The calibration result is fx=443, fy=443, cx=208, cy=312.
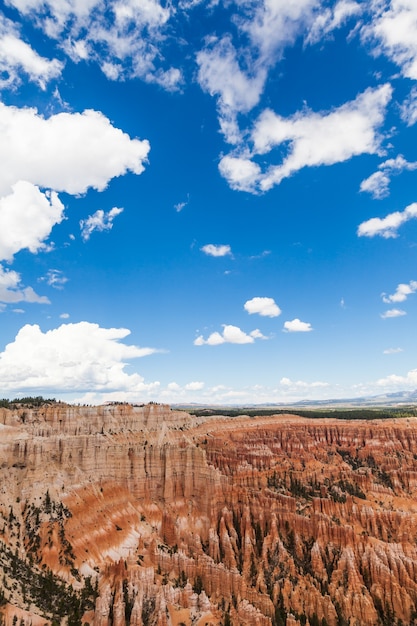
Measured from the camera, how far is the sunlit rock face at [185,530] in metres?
48.3

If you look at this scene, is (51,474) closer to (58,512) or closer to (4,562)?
(58,512)

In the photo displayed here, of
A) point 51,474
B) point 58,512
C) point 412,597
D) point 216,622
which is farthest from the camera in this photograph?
point 51,474

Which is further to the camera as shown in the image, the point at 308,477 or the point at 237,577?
the point at 308,477

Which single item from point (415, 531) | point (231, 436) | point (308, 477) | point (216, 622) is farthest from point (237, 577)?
point (231, 436)

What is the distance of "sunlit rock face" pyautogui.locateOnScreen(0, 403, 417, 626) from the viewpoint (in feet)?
159

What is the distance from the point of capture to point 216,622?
47.1 m

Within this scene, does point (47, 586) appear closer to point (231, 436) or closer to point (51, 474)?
point (51, 474)

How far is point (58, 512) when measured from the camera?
192ft

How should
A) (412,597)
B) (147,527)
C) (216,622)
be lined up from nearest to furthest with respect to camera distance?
(216,622), (412,597), (147,527)

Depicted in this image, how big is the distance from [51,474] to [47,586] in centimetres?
1805

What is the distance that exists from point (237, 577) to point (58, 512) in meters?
24.4

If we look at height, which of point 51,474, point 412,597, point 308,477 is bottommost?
point 412,597

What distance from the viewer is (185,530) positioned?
69.7m

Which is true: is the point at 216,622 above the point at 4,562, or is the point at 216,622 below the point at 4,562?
below
